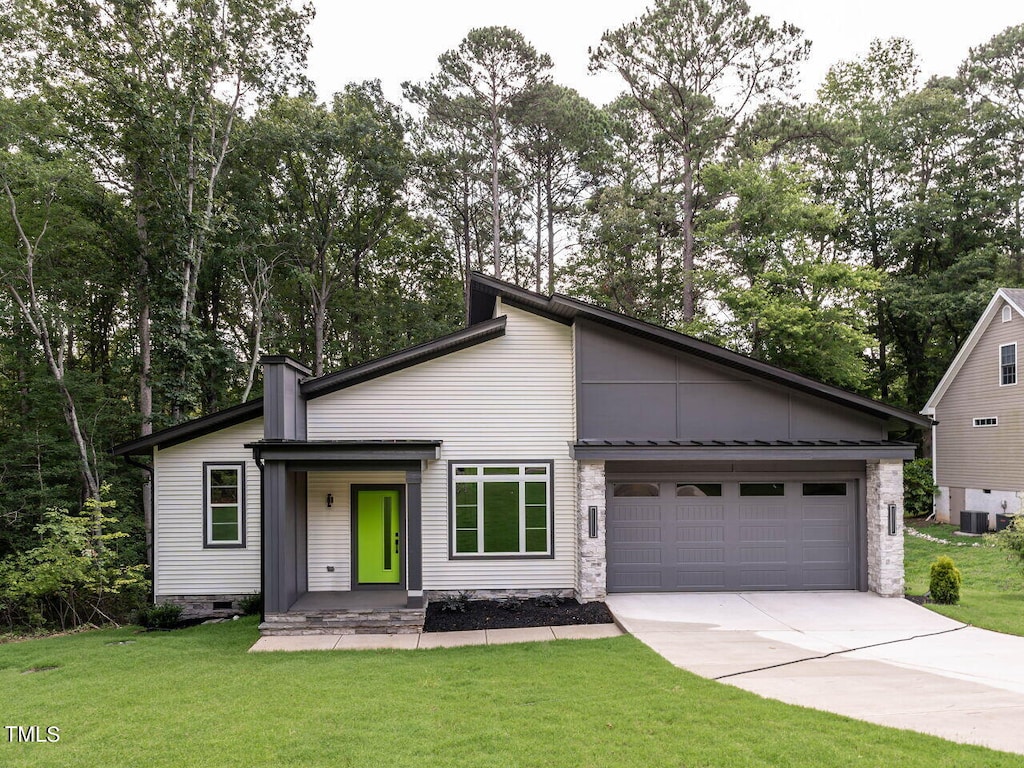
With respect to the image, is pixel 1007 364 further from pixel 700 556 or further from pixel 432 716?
pixel 432 716

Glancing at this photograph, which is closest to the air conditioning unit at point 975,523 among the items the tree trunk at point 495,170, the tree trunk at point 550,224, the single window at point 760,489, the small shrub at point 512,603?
the single window at point 760,489

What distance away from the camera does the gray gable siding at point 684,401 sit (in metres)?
10.2

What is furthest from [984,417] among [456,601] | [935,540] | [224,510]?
[224,510]

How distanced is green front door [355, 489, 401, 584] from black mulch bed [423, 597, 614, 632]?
3.71 ft

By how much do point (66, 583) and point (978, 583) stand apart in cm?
1718

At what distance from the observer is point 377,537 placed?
10508 millimetres

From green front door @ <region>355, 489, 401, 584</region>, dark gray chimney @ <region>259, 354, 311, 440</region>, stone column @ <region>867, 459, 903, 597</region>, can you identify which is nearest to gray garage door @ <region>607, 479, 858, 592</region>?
stone column @ <region>867, 459, 903, 597</region>

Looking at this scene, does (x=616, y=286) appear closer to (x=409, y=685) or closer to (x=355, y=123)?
(x=355, y=123)

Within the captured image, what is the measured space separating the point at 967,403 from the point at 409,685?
2102 cm

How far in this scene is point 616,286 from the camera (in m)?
23.7

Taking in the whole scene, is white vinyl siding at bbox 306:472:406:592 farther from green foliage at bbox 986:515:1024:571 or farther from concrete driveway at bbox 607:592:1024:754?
green foliage at bbox 986:515:1024:571

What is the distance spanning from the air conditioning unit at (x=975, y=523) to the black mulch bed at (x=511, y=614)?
14.7 metres

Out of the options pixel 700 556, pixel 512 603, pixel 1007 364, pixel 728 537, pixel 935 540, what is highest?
pixel 1007 364

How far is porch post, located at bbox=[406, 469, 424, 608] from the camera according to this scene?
9.08 m
